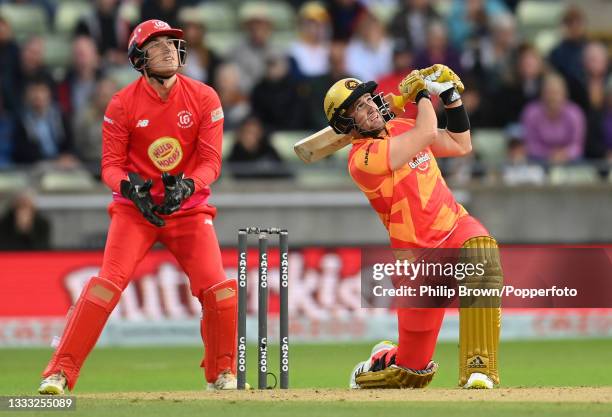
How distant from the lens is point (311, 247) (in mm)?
16031

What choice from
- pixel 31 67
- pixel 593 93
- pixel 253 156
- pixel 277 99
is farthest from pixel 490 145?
pixel 31 67

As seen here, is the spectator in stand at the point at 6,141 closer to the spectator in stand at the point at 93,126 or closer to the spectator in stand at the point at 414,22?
the spectator in stand at the point at 93,126

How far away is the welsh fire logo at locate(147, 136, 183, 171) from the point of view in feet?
33.1

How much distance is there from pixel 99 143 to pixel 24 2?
322cm

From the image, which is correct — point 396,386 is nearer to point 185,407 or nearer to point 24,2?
point 185,407

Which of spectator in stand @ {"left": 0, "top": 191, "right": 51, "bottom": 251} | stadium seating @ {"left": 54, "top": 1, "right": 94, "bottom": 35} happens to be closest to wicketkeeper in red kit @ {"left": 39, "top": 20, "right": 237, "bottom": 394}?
spectator in stand @ {"left": 0, "top": 191, "right": 51, "bottom": 251}

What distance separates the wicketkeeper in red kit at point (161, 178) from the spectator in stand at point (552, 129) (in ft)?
25.6

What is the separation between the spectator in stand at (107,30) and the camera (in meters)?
18.0

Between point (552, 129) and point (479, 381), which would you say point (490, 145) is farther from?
point (479, 381)

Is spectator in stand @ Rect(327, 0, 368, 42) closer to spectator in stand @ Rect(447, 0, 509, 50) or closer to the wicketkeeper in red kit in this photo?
spectator in stand @ Rect(447, 0, 509, 50)

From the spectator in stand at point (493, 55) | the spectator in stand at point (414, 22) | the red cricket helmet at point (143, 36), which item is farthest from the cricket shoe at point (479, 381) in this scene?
the spectator in stand at point (414, 22)

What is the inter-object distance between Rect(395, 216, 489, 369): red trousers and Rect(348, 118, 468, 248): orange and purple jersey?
9cm

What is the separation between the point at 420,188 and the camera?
31.9 feet

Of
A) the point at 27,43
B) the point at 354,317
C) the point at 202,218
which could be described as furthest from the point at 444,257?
the point at 27,43
